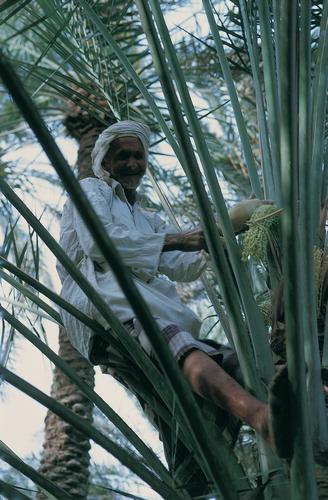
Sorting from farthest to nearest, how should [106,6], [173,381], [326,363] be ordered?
[106,6] → [326,363] → [173,381]

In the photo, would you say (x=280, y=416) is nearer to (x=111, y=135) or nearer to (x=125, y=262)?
(x=125, y=262)

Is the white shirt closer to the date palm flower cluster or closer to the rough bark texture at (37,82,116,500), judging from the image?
the date palm flower cluster

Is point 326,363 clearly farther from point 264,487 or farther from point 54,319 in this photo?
point 54,319

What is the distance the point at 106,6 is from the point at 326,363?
5.05m

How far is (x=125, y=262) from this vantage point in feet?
9.50

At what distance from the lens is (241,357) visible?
2314mm

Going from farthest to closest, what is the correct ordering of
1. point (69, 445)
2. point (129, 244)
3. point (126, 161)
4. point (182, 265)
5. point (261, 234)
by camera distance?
point (69, 445), point (126, 161), point (182, 265), point (129, 244), point (261, 234)

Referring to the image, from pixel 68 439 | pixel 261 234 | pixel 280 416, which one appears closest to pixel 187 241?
pixel 261 234

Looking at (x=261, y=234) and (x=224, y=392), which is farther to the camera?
(x=261, y=234)

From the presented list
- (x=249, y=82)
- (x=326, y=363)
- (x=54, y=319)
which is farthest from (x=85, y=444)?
(x=249, y=82)

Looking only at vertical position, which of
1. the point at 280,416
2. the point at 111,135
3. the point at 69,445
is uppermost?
the point at 111,135

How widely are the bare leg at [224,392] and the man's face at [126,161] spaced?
1077 millimetres

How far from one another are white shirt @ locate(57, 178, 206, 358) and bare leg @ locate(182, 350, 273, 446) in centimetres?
35

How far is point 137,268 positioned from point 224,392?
0.79 meters
